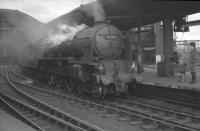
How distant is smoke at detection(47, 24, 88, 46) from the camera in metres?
14.2

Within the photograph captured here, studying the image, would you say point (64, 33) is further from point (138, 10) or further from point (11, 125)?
point (11, 125)

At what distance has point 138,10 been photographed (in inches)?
559

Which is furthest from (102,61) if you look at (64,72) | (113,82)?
(64,72)

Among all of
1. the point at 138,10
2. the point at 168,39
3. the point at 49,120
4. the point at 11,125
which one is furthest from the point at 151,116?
the point at 168,39

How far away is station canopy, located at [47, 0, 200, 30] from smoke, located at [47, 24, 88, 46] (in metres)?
0.26

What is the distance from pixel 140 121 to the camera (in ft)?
27.1

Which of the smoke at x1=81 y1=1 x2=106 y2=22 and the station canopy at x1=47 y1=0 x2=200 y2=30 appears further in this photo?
the station canopy at x1=47 y1=0 x2=200 y2=30

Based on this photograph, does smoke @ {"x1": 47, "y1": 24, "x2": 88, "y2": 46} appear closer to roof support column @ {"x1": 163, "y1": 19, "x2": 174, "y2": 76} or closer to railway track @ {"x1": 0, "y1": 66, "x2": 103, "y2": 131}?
railway track @ {"x1": 0, "y1": 66, "x2": 103, "y2": 131}

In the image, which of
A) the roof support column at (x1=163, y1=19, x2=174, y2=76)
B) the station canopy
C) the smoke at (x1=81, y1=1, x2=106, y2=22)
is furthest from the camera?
the roof support column at (x1=163, y1=19, x2=174, y2=76)

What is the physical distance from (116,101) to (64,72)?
11.2ft

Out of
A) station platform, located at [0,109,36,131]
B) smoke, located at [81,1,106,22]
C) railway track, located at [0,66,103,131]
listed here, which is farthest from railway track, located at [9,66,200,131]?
smoke, located at [81,1,106,22]

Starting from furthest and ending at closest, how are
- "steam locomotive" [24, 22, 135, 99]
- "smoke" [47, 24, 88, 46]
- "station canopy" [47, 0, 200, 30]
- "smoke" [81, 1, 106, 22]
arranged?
"smoke" [47, 24, 88, 46] → "station canopy" [47, 0, 200, 30] → "smoke" [81, 1, 106, 22] → "steam locomotive" [24, 22, 135, 99]

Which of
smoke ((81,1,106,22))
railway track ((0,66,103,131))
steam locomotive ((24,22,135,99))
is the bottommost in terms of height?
Answer: railway track ((0,66,103,131))

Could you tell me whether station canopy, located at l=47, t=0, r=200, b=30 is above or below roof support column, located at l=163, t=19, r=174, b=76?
above
